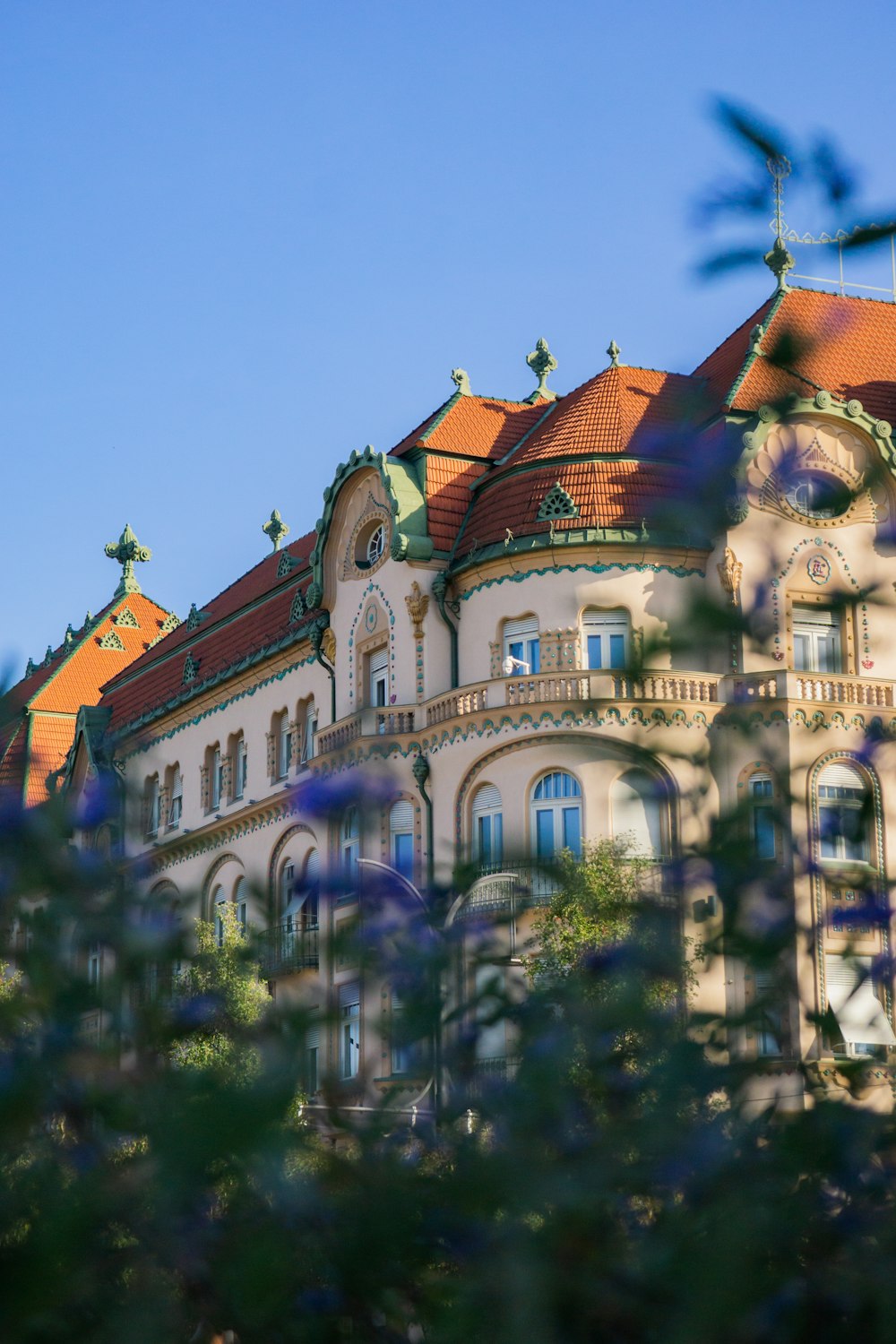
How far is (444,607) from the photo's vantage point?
37438 mm

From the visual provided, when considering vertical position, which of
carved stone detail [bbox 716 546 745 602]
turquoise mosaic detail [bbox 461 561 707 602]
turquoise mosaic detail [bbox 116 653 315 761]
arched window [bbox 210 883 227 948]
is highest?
turquoise mosaic detail [bbox 116 653 315 761]

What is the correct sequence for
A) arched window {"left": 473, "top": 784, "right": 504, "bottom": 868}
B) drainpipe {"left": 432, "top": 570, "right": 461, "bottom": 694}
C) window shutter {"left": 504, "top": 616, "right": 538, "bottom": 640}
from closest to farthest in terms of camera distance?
1. arched window {"left": 473, "top": 784, "right": 504, "bottom": 868}
2. window shutter {"left": 504, "top": 616, "right": 538, "bottom": 640}
3. drainpipe {"left": 432, "top": 570, "right": 461, "bottom": 694}

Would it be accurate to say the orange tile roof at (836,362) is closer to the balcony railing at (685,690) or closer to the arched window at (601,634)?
the arched window at (601,634)

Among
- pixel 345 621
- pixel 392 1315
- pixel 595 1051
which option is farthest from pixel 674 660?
pixel 345 621

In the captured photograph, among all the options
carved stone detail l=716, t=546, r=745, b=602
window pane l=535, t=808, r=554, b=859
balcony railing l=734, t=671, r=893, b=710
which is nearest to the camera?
carved stone detail l=716, t=546, r=745, b=602

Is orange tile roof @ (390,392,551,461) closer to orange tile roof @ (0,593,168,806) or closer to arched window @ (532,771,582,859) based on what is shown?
arched window @ (532,771,582,859)

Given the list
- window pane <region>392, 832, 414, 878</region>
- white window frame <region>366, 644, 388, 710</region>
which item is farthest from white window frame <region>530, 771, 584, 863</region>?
white window frame <region>366, 644, 388, 710</region>

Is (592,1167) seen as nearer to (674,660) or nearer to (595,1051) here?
(595,1051)

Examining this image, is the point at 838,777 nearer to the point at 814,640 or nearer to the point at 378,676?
the point at 814,640

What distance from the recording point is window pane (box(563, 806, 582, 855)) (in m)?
34.5

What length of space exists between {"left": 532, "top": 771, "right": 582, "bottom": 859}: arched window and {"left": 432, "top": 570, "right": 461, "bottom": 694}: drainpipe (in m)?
3.32

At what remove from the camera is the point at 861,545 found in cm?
3634

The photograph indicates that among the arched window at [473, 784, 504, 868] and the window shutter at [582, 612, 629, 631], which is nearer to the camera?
the arched window at [473, 784, 504, 868]

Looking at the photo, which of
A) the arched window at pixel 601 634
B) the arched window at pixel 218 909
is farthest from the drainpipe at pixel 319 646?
the arched window at pixel 601 634
